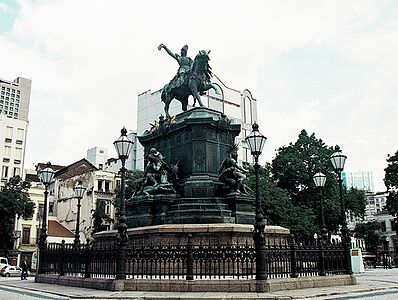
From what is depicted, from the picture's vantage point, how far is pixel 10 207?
47.9m

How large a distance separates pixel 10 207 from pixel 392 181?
43.0 m

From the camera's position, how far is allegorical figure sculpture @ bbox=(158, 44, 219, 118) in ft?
71.2

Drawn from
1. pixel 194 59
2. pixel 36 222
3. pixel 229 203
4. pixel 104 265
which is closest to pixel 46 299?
pixel 104 265

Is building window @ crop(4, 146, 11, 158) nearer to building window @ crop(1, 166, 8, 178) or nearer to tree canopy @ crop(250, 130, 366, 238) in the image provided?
building window @ crop(1, 166, 8, 178)

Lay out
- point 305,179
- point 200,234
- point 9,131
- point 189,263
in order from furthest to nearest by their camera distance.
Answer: point 9,131 < point 305,179 < point 200,234 < point 189,263

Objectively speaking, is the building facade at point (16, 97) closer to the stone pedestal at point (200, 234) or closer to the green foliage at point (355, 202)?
the green foliage at point (355, 202)

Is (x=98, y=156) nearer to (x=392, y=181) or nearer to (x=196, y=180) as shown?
(x=392, y=181)

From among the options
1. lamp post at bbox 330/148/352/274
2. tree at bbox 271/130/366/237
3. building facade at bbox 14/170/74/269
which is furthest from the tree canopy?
building facade at bbox 14/170/74/269

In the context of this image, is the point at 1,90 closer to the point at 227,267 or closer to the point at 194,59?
the point at 194,59

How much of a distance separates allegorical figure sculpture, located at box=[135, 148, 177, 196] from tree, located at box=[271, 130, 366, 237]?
31657 millimetres

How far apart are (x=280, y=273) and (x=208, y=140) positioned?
783 cm

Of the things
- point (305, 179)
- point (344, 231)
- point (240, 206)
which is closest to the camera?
point (344, 231)

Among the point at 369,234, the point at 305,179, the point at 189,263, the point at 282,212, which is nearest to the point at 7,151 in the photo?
the point at 305,179

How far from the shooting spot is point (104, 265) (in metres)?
14.8
